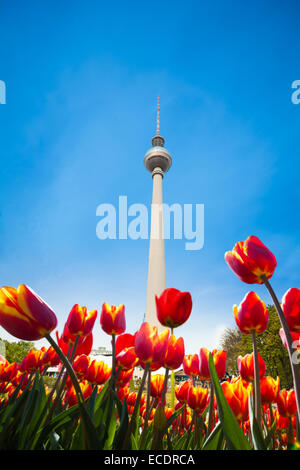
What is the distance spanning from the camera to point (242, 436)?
776mm

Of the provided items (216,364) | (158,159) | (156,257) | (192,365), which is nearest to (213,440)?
(216,364)

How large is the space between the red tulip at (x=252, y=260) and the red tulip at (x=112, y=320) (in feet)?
2.40

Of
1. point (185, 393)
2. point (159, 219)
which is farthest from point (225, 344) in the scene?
point (185, 393)

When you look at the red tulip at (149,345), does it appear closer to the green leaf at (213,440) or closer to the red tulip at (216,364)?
the green leaf at (213,440)

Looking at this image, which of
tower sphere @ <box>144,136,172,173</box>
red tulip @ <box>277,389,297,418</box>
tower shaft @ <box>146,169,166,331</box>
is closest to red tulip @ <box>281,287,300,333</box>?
red tulip @ <box>277,389,297,418</box>

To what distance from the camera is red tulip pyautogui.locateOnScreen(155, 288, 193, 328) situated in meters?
1.30

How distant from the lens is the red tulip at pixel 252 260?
116 centimetres

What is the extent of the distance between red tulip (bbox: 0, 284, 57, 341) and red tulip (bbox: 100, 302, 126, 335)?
1.68 ft

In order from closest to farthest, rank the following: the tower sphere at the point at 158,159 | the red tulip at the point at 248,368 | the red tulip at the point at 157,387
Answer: the red tulip at the point at 248,368 → the red tulip at the point at 157,387 → the tower sphere at the point at 158,159

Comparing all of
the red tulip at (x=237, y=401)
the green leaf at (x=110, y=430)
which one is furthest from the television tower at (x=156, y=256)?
the green leaf at (x=110, y=430)

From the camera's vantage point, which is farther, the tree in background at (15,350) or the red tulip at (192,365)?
the tree in background at (15,350)

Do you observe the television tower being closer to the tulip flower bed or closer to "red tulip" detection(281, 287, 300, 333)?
the tulip flower bed

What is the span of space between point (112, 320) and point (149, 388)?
415 mm
